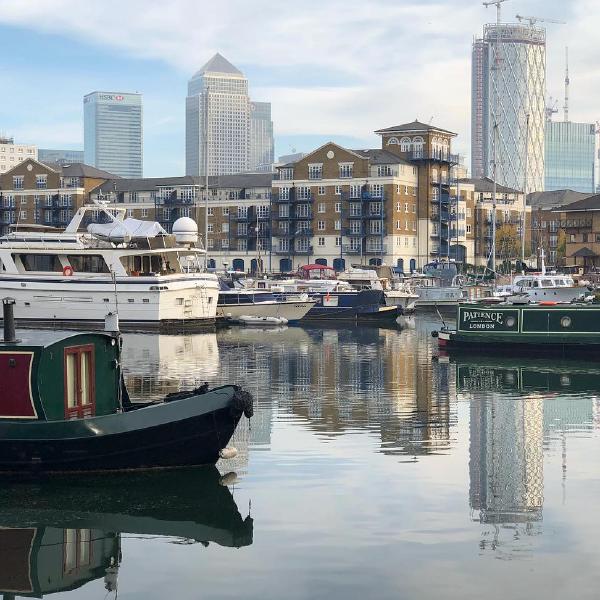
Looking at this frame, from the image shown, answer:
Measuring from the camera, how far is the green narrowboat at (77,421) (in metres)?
21.7

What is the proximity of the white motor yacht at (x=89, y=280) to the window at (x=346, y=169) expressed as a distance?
54.9m

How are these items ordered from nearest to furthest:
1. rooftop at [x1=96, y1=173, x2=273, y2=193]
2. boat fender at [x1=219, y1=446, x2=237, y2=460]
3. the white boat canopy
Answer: boat fender at [x1=219, y1=446, x2=237, y2=460] → the white boat canopy → rooftop at [x1=96, y1=173, x2=273, y2=193]

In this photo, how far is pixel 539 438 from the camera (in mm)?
27250

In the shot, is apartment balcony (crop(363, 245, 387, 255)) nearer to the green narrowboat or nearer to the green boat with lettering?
the green boat with lettering

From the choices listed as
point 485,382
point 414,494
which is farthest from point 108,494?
point 485,382

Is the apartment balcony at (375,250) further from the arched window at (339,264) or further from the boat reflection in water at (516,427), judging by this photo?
the boat reflection in water at (516,427)

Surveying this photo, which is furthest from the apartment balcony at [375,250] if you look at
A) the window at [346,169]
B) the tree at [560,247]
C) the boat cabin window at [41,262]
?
the boat cabin window at [41,262]

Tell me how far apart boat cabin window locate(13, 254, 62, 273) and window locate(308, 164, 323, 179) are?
58.2 meters

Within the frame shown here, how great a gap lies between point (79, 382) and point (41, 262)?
42176 millimetres

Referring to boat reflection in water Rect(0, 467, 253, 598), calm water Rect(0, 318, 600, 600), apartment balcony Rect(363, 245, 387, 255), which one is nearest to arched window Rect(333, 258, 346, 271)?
apartment balcony Rect(363, 245, 387, 255)

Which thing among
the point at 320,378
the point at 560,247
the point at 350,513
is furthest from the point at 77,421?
the point at 560,247

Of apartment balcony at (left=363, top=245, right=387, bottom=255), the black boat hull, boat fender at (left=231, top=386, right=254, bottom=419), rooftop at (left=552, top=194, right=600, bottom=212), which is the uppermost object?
rooftop at (left=552, top=194, right=600, bottom=212)

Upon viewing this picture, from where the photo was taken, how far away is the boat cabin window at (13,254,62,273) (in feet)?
207

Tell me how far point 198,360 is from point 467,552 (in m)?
28.9
